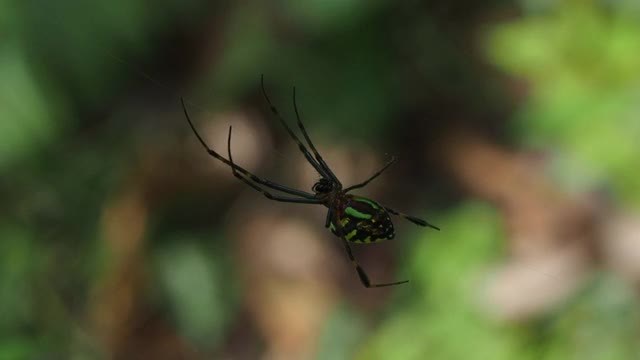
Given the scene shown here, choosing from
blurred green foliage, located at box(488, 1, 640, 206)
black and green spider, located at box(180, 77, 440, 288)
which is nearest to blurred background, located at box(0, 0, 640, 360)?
blurred green foliage, located at box(488, 1, 640, 206)

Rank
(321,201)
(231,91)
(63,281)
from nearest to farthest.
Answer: (321,201), (63,281), (231,91)

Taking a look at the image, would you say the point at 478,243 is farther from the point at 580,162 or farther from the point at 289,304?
the point at 289,304

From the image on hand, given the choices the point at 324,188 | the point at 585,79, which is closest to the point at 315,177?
the point at 324,188

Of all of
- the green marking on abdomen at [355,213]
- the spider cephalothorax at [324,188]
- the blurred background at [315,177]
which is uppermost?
the green marking on abdomen at [355,213]

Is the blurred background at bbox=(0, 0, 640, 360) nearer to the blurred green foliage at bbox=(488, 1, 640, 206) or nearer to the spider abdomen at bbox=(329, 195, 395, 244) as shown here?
the blurred green foliage at bbox=(488, 1, 640, 206)

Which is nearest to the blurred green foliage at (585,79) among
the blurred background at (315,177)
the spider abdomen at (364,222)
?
the blurred background at (315,177)

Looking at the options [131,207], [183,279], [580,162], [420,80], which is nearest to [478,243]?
[580,162]

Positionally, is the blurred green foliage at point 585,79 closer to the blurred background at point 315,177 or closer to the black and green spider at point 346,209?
the blurred background at point 315,177
